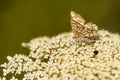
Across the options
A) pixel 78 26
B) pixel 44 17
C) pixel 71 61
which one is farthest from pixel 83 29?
pixel 44 17

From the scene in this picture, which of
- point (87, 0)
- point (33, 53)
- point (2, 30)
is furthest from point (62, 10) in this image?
point (33, 53)

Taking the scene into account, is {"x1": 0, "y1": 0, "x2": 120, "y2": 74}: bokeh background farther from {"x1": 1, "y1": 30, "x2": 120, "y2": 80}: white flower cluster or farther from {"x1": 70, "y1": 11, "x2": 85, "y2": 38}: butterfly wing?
{"x1": 70, "y1": 11, "x2": 85, "y2": 38}: butterfly wing

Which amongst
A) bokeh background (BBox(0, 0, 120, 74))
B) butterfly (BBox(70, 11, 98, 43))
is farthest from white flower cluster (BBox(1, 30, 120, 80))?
bokeh background (BBox(0, 0, 120, 74))

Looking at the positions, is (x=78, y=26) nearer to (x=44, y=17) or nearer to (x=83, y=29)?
(x=83, y=29)

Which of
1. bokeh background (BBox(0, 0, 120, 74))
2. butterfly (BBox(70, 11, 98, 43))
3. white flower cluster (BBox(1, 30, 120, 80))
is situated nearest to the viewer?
white flower cluster (BBox(1, 30, 120, 80))

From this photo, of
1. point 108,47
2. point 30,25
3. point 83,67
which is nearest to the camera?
point 83,67

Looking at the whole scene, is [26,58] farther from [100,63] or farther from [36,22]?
[36,22]
